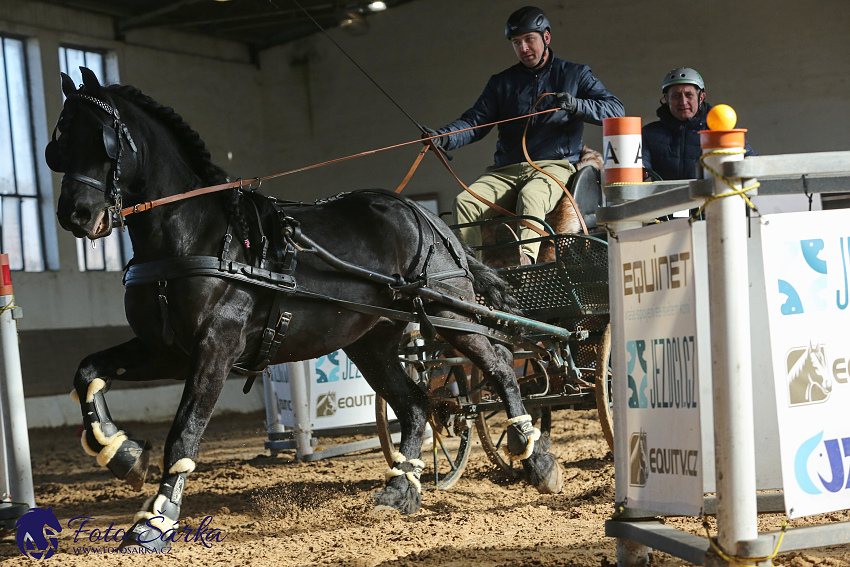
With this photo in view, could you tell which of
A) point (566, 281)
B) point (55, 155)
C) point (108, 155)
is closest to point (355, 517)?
point (566, 281)

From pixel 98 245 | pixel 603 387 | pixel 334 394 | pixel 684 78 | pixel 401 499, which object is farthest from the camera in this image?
pixel 98 245

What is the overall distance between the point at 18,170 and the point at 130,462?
1001 cm

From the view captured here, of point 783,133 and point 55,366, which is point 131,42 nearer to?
point 55,366

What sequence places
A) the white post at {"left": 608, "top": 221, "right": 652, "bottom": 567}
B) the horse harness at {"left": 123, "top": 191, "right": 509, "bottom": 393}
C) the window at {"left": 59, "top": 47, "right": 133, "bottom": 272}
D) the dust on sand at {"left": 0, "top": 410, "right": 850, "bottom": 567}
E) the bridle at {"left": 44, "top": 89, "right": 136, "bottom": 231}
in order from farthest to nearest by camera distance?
the window at {"left": 59, "top": 47, "right": 133, "bottom": 272} < the horse harness at {"left": 123, "top": 191, "right": 509, "bottom": 393} < the bridle at {"left": 44, "top": 89, "right": 136, "bottom": 231} < the dust on sand at {"left": 0, "top": 410, "right": 850, "bottom": 567} < the white post at {"left": 608, "top": 221, "right": 652, "bottom": 567}

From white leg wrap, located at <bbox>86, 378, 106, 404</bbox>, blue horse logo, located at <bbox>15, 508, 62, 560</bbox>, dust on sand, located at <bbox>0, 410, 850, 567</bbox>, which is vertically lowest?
dust on sand, located at <bbox>0, 410, 850, 567</bbox>

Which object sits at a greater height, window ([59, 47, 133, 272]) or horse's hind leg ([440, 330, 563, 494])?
window ([59, 47, 133, 272])

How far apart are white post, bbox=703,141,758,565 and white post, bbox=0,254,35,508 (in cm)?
356

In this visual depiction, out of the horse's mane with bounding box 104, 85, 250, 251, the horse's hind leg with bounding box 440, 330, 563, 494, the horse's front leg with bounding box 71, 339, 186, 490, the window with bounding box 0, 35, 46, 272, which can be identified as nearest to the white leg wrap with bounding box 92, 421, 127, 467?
the horse's front leg with bounding box 71, 339, 186, 490

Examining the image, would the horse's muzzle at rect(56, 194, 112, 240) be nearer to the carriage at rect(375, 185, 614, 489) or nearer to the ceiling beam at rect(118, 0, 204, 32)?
the carriage at rect(375, 185, 614, 489)

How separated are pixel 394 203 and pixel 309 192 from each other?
11.0 meters

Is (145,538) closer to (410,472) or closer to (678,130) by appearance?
(410,472)

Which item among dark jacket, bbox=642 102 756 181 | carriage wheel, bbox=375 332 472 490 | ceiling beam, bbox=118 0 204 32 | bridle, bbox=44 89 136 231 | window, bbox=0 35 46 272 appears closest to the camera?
bridle, bbox=44 89 136 231

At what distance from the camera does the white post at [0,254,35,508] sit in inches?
167

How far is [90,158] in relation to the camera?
11.1 feet
